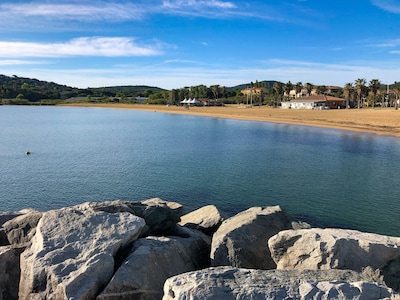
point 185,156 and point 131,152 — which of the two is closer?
point 185,156

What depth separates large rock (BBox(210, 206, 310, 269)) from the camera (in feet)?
30.5

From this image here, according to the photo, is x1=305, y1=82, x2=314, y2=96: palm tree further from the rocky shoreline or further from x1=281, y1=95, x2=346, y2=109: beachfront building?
the rocky shoreline

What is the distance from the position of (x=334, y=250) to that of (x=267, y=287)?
2577mm

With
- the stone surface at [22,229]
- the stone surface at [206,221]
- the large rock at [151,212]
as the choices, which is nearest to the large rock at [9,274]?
the stone surface at [22,229]

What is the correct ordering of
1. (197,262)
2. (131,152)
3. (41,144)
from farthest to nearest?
1. (41,144)
2. (131,152)
3. (197,262)

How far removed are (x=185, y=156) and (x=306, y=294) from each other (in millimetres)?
29705

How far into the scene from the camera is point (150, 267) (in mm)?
7879

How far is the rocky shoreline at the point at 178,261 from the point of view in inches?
235

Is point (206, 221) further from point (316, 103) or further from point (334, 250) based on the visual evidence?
point (316, 103)

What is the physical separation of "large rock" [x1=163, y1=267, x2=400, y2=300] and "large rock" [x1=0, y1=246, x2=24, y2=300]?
4126 millimetres

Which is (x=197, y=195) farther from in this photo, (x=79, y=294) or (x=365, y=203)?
(x=79, y=294)

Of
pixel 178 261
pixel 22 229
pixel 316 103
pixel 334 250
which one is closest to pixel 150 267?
pixel 178 261

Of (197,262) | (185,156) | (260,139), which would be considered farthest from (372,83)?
(197,262)

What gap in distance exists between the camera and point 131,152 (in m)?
38.1
